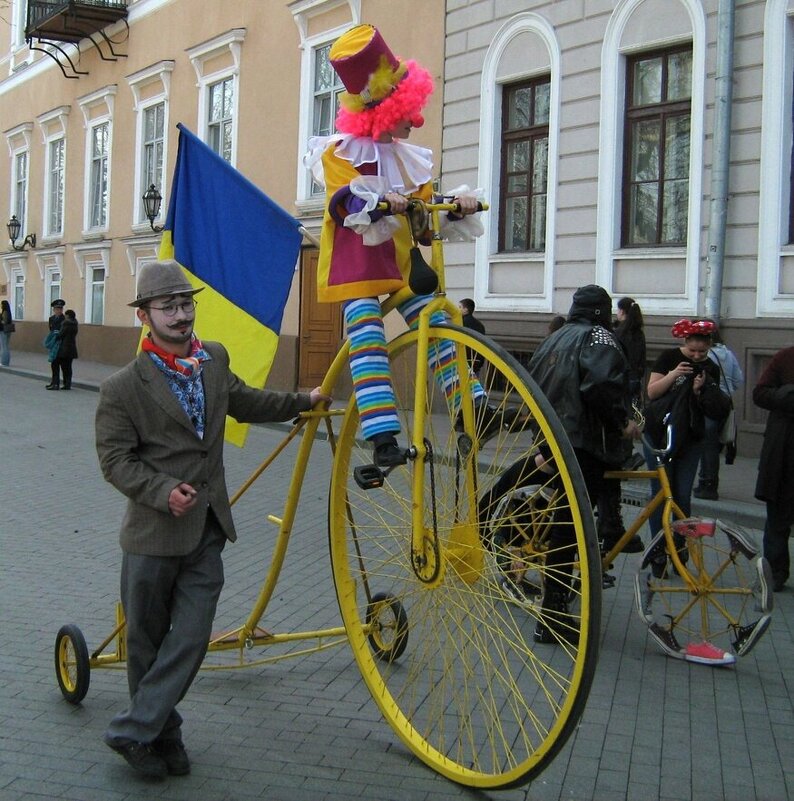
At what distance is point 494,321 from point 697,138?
13.6 ft

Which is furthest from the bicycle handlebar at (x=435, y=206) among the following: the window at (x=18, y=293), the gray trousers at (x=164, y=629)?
the window at (x=18, y=293)

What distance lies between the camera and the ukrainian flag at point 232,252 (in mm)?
4906

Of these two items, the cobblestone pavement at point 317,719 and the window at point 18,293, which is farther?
the window at point 18,293

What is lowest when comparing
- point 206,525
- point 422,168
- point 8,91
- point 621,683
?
point 621,683

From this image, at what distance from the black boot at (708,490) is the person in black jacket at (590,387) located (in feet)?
15.0

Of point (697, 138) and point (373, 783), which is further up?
point (697, 138)

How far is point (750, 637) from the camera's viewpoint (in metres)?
5.32

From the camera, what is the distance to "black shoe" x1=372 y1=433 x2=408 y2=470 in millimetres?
3873

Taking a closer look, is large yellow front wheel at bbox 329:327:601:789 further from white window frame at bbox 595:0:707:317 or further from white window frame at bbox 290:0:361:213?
white window frame at bbox 290:0:361:213

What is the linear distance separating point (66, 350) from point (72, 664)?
18.1 metres

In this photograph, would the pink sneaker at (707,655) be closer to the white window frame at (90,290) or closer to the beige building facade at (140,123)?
the beige building facade at (140,123)

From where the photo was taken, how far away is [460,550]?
387 centimetres

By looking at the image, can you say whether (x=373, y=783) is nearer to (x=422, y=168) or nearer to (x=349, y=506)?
(x=349, y=506)

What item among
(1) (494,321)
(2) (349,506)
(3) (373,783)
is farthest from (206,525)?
(1) (494,321)
